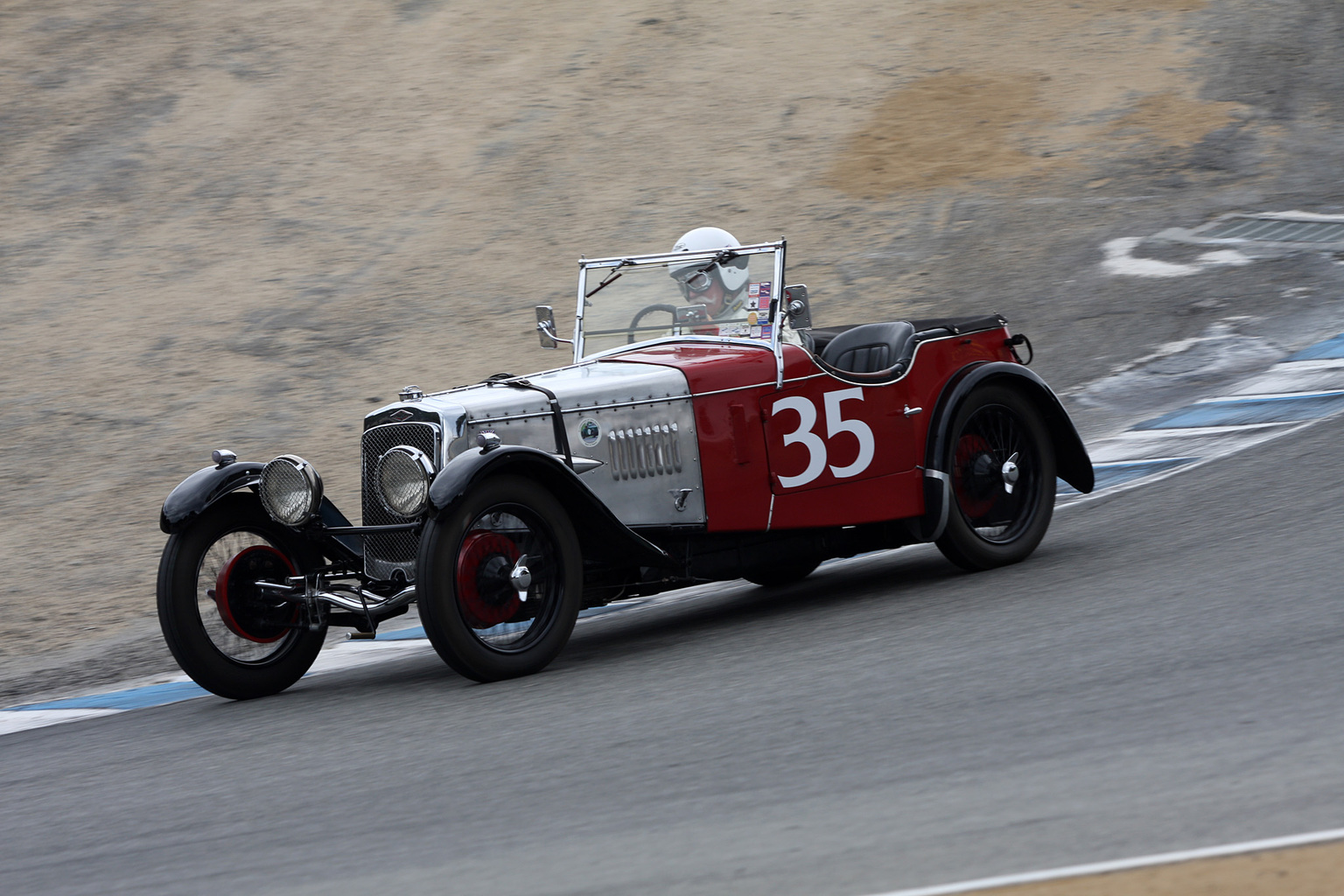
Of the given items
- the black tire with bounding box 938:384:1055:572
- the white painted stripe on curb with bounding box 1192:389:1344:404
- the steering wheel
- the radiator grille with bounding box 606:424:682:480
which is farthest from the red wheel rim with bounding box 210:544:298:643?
the white painted stripe on curb with bounding box 1192:389:1344:404

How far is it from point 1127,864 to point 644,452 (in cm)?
346

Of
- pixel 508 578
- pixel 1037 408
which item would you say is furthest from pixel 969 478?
pixel 508 578

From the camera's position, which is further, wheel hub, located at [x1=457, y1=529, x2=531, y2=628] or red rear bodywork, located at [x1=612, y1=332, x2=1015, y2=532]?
red rear bodywork, located at [x1=612, y1=332, x2=1015, y2=532]

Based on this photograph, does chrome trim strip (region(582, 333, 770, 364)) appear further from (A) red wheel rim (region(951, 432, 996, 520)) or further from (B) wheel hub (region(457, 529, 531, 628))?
(B) wheel hub (region(457, 529, 531, 628))

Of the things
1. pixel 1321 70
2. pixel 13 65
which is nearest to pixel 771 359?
pixel 1321 70

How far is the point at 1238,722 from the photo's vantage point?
4203 mm

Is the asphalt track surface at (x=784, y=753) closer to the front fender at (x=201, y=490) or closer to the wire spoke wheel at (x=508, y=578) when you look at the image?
the wire spoke wheel at (x=508, y=578)

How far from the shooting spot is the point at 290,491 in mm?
6305

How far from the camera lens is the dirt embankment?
13086mm

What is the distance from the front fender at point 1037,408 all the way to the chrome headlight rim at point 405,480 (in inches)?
97.0

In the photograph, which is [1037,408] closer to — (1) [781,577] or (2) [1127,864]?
(1) [781,577]

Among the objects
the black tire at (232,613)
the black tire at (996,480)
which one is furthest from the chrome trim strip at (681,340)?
the black tire at (232,613)

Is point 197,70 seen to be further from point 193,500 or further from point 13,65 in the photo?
point 193,500

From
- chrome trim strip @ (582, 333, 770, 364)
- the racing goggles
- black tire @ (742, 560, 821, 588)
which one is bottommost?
black tire @ (742, 560, 821, 588)
